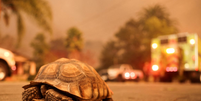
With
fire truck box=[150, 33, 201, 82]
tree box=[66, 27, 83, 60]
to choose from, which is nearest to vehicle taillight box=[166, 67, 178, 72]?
fire truck box=[150, 33, 201, 82]

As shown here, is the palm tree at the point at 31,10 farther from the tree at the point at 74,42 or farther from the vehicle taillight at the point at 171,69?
the tree at the point at 74,42

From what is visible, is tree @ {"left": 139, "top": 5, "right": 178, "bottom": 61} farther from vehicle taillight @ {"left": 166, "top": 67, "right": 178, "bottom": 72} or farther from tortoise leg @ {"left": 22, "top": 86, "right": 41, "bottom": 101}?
tortoise leg @ {"left": 22, "top": 86, "right": 41, "bottom": 101}

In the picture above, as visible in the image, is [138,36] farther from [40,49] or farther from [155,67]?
[155,67]

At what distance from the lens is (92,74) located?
13.5 feet

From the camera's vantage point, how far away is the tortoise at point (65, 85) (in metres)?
3.39

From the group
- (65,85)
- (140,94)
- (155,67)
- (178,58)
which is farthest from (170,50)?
(65,85)

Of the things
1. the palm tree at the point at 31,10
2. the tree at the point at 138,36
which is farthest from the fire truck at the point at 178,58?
the tree at the point at 138,36

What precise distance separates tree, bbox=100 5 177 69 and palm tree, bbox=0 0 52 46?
32706mm

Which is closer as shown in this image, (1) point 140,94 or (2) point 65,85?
(2) point 65,85

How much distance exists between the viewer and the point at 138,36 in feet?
189

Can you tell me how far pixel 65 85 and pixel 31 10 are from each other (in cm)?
1946

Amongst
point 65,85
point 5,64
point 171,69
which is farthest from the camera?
point 171,69

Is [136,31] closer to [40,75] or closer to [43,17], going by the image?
[43,17]

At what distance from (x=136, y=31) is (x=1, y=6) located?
138 ft
